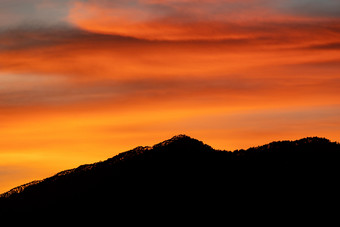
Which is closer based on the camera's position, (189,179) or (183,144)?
(189,179)

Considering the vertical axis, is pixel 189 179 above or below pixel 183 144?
below

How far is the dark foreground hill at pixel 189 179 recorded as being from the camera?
72.0 m

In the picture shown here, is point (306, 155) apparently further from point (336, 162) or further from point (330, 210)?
point (330, 210)

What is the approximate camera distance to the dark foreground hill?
236 ft

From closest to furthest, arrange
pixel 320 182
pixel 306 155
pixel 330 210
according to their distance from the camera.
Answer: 1. pixel 330 210
2. pixel 320 182
3. pixel 306 155

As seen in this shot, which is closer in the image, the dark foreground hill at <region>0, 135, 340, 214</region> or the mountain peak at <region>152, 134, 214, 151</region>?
the dark foreground hill at <region>0, 135, 340, 214</region>

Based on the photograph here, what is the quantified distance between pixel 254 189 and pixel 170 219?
9.12 meters

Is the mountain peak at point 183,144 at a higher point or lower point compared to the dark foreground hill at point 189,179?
higher

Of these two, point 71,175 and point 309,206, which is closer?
point 309,206

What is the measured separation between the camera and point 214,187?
7388 cm

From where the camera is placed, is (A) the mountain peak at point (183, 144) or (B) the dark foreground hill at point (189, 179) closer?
(B) the dark foreground hill at point (189, 179)

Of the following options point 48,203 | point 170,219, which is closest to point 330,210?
point 170,219

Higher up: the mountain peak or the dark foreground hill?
the mountain peak

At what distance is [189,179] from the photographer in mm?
75875
